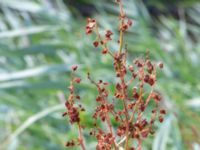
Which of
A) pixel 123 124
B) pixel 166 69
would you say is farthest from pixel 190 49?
pixel 123 124

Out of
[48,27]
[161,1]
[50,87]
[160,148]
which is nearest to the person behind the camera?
[160,148]

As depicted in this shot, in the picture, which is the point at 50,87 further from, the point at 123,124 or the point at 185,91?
the point at 123,124

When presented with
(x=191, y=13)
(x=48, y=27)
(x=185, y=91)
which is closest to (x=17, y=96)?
(x=48, y=27)

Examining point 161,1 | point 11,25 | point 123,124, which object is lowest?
point 123,124

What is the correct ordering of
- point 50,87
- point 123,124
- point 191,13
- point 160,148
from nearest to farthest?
1. point 123,124
2. point 160,148
3. point 50,87
4. point 191,13

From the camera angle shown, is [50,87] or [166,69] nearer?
[50,87]

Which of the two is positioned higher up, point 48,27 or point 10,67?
point 48,27
